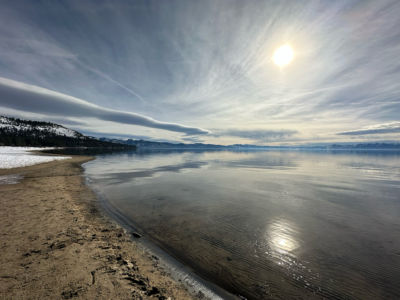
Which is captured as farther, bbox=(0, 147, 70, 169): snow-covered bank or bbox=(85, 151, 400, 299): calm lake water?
bbox=(0, 147, 70, 169): snow-covered bank

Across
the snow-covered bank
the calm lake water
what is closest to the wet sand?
the calm lake water

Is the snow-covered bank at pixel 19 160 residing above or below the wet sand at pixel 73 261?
below

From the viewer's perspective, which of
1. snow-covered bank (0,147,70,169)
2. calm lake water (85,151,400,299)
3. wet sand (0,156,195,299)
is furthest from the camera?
snow-covered bank (0,147,70,169)

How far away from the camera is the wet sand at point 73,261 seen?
4.49 meters

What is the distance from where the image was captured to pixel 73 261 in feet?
18.8

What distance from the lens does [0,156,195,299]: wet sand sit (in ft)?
14.7

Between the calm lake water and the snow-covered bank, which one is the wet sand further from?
the snow-covered bank

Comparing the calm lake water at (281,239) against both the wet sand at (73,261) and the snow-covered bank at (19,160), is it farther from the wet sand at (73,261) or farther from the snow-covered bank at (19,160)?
the snow-covered bank at (19,160)

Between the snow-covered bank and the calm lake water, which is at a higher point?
the calm lake water

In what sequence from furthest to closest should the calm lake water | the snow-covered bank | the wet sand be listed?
1. the snow-covered bank
2. the calm lake water
3. the wet sand

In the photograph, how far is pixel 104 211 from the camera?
468 inches

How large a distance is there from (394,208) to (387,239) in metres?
7.78

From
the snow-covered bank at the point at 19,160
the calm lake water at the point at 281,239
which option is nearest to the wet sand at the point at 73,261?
the calm lake water at the point at 281,239

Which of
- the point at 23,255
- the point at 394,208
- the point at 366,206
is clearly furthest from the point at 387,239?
the point at 23,255
